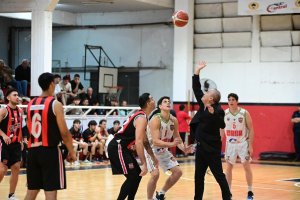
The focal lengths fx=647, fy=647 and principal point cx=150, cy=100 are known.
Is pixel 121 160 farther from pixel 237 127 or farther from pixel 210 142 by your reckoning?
pixel 237 127

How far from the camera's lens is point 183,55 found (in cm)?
2433

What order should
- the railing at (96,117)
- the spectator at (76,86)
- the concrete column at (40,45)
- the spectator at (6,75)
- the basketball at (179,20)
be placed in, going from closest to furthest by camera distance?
the basketball at (179,20), the railing at (96,117), the spectator at (6,75), the concrete column at (40,45), the spectator at (76,86)

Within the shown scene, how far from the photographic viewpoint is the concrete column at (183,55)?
79.6 feet

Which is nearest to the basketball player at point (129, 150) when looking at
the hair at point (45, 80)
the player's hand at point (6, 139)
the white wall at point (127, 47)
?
the hair at point (45, 80)

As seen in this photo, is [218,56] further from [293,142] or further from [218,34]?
[293,142]

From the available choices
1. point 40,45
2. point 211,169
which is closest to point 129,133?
point 211,169

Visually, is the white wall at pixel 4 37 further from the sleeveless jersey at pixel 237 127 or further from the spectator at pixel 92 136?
the sleeveless jersey at pixel 237 127

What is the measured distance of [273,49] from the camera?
23094mm

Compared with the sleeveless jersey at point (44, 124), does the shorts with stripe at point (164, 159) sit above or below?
below

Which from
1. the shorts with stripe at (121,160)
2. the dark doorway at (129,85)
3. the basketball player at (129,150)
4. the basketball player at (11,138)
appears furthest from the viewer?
the dark doorway at (129,85)

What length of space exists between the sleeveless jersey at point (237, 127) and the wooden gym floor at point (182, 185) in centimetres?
116

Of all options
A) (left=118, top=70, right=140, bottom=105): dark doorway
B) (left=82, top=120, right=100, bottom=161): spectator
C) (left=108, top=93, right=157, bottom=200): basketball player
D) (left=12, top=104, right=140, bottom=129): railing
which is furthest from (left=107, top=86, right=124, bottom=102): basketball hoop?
(left=108, top=93, right=157, bottom=200): basketball player

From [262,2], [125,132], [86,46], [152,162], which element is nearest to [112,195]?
[152,162]

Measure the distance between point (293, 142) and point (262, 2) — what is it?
4997mm
